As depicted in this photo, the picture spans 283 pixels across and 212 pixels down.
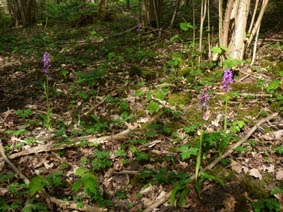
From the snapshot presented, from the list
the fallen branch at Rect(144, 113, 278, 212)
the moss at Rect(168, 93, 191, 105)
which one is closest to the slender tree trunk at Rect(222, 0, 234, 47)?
the moss at Rect(168, 93, 191, 105)

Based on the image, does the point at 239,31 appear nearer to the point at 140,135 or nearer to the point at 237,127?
the point at 237,127

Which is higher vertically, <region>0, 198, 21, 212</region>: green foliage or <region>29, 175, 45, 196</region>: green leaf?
<region>29, 175, 45, 196</region>: green leaf

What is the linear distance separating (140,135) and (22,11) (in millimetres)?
9221

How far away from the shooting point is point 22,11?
955 centimetres

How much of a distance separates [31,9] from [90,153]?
917cm

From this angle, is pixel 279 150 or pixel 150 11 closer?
pixel 279 150

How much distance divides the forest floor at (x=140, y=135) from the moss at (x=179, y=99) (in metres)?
0.02

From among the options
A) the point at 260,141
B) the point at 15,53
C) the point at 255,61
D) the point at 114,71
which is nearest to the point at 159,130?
the point at 260,141

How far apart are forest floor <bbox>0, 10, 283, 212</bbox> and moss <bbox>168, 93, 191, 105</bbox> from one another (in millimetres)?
16

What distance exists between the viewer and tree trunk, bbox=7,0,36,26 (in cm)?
946

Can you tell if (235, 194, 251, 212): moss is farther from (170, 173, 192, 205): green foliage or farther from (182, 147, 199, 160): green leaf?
(182, 147, 199, 160): green leaf

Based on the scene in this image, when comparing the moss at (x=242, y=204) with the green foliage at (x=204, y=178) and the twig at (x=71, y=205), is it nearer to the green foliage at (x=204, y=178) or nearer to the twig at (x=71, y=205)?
the green foliage at (x=204, y=178)

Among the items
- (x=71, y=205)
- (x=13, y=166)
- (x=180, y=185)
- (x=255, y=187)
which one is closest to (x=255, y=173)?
(x=255, y=187)

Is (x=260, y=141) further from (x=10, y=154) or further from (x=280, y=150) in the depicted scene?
(x=10, y=154)
